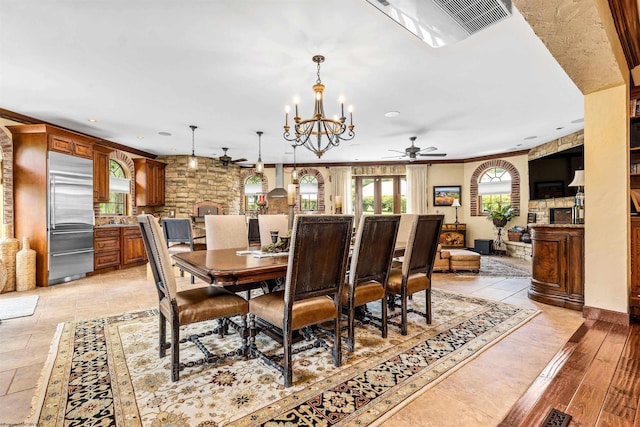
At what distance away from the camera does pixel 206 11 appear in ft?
7.25

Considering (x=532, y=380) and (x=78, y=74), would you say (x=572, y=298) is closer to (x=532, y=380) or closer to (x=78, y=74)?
(x=532, y=380)

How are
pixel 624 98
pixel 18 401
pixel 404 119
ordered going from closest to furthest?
pixel 18 401 < pixel 624 98 < pixel 404 119

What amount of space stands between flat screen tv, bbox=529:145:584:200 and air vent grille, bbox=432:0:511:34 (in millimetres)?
5001

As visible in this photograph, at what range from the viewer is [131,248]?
620cm

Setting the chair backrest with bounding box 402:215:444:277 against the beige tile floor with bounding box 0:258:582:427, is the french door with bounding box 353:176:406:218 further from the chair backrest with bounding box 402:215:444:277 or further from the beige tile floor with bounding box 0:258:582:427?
the chair backrest with bounding box 402:215:444:277

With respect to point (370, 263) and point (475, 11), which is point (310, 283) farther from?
point (475, 11)

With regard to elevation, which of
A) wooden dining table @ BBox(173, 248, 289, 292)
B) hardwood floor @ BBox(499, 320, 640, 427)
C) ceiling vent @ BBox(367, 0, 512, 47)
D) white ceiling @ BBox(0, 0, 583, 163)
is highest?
white ceiling @ BBox(0, 0, 583, 163)

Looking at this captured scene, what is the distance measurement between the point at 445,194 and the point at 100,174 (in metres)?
8.39

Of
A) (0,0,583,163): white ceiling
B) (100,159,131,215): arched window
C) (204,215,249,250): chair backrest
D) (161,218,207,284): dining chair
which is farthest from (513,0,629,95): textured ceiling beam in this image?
(100,159,131,215): arched window

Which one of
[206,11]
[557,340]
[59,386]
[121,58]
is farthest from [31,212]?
[557,340]

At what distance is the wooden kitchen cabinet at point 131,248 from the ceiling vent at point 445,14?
6145 mm

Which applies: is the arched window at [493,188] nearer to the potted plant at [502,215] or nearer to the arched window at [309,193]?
the potted plant at [502,215]

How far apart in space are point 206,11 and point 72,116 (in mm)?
3820

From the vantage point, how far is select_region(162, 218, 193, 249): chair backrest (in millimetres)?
4438
